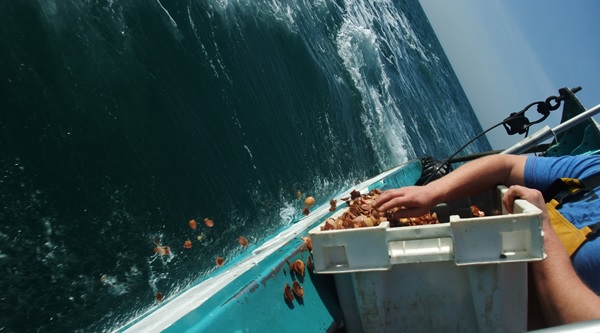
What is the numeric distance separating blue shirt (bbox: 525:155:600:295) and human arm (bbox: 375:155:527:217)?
8 centimetres

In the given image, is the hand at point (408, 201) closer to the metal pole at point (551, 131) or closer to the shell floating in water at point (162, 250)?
the shell floating in water at point (162, 250)

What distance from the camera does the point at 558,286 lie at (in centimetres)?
193

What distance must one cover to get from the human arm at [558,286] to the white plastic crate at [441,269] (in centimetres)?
7

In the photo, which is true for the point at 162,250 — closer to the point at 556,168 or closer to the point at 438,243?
the point at 438,243

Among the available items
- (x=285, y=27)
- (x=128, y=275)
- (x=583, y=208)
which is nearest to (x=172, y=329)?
(x=128, y=275)

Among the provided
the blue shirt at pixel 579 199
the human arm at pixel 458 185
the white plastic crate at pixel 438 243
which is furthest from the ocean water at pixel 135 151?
the blue shirt at pixel 579 199

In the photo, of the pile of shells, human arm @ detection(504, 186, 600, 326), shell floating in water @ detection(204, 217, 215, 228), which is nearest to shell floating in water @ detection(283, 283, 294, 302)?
the pile of shells

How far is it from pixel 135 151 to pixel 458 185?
8.43ft

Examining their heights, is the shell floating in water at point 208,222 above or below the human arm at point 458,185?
above

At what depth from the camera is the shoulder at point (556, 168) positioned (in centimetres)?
247

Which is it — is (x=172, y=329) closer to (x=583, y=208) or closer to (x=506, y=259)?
(x=506, y=259)

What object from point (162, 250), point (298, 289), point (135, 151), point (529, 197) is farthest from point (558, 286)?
point (135, 151)

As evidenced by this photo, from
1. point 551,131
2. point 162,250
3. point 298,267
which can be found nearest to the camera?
point 298,267

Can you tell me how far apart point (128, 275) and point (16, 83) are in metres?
1.45
